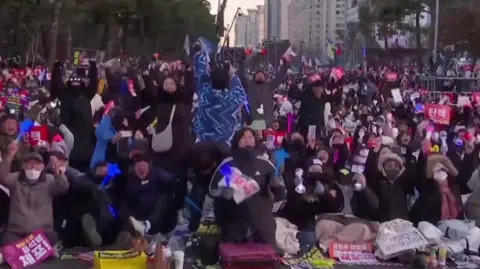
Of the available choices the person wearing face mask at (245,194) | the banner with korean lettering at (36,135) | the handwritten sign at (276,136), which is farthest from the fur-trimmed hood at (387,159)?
the banner with korean lettering at (36,135)

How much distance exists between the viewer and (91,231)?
877 centimetres

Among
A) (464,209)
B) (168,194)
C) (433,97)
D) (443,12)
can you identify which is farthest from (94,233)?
(443,12)

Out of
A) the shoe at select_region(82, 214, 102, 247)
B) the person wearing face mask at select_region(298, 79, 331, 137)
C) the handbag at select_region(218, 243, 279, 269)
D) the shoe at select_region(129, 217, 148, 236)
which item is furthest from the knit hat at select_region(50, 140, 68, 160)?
the person wearing face mask at select_region(298, 79, 331, 137)

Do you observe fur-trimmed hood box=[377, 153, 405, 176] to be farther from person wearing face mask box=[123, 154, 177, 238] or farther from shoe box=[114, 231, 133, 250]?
shoe box=[114, 231, 133, 250]

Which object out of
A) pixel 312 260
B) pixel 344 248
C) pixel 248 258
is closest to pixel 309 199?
pixel 344 248

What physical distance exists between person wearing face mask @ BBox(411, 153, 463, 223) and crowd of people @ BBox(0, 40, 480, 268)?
0.04ft

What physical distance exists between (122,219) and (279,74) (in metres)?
4.75

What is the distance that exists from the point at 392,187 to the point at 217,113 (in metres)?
2.11

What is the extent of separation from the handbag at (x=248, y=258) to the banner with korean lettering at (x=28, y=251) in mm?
1788

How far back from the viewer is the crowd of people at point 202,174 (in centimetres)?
842

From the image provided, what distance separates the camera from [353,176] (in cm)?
954

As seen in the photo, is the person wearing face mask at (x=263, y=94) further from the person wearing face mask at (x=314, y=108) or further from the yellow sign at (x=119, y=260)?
the yellow sign at (x=119, y=260)

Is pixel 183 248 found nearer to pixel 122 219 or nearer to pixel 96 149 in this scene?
pixel 122 219

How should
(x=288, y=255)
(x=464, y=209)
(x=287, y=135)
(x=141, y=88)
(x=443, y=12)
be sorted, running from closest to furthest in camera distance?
(x=288, y=255) < (x=464, y=209) < (x=141, y=88) < (x=287, y=135) < (x=443, y=12)
